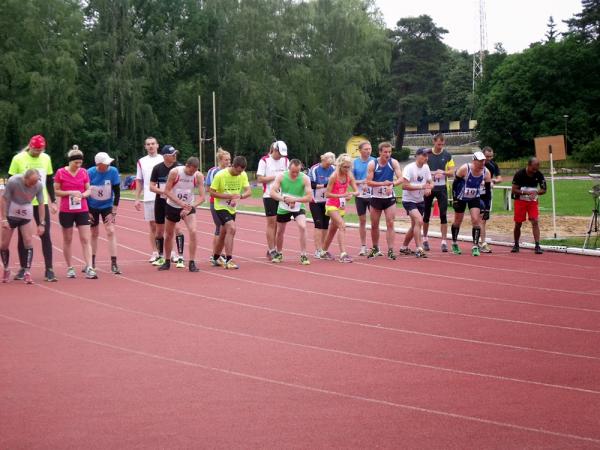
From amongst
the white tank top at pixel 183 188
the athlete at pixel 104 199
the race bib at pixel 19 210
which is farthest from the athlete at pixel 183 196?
the race bib at pixel 19 210

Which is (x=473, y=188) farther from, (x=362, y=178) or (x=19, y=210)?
(x=19, y=210)

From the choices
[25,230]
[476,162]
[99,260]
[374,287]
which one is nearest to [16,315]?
[25,230]

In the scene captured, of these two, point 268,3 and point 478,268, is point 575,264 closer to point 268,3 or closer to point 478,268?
point 478,268

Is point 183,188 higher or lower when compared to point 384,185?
higher

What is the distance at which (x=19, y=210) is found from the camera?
41.6ft

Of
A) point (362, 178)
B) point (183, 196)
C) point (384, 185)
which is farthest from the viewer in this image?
point (362, 178)

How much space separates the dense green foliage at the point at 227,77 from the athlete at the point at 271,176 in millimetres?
47789

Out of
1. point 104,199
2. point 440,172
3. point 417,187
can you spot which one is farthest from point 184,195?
point 440,172

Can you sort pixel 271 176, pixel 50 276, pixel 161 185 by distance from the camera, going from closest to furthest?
1. pixel 50 276
2. pixel 161 185
3. pixel 271 176

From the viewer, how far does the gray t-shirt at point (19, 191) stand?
12523 millimetres

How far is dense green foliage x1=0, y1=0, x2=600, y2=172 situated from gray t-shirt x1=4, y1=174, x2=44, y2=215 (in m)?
49.5

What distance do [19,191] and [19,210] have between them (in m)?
0.29

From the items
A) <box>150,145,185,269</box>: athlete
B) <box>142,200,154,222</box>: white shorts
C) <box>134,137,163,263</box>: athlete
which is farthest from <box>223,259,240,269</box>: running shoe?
<box>142,200,154,222</box>: white shorts

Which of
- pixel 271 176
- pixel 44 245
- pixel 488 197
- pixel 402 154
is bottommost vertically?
pixel 44 245
